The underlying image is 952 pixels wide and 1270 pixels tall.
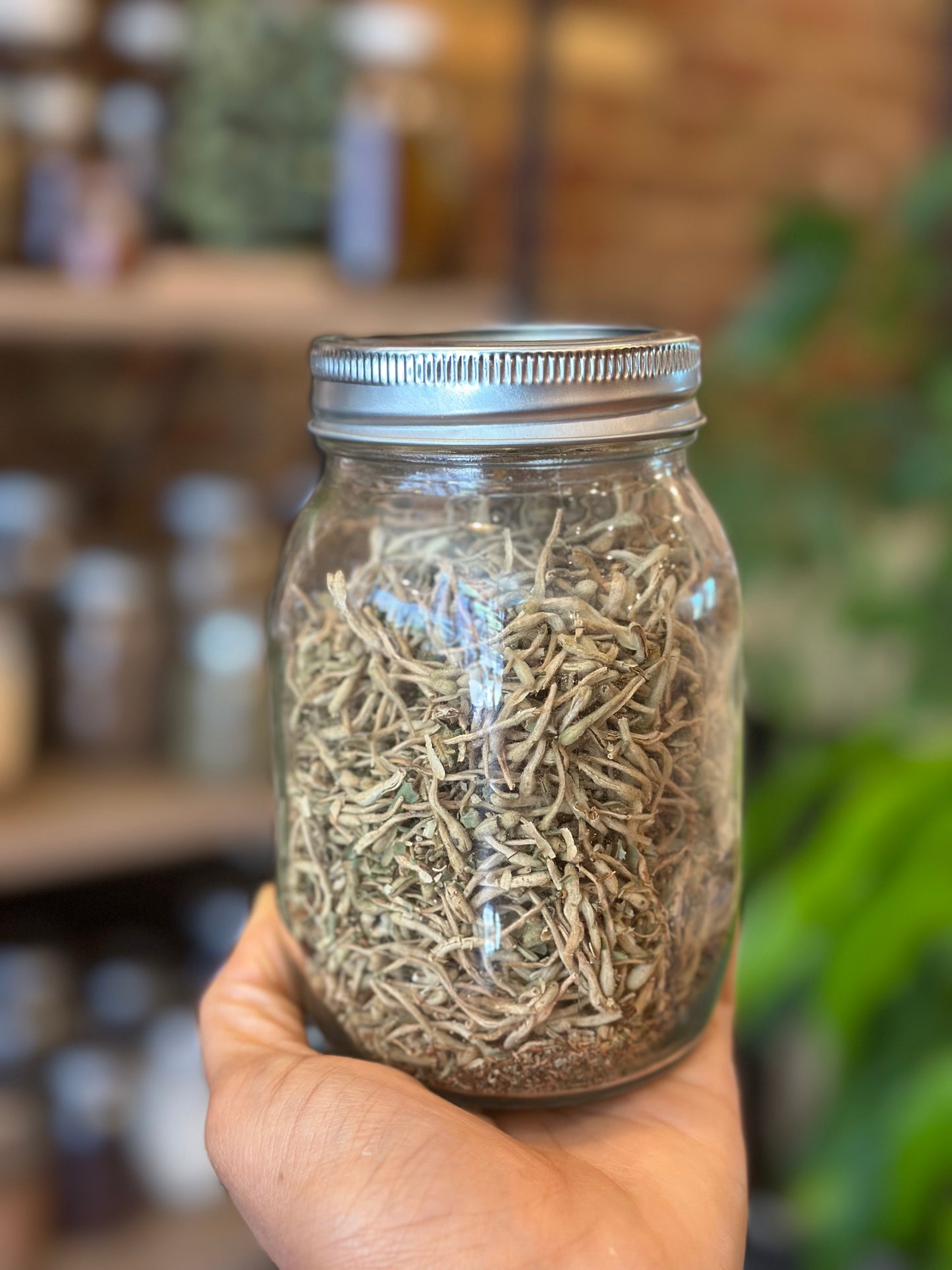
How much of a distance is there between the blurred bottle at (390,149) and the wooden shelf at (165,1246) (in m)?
0.98

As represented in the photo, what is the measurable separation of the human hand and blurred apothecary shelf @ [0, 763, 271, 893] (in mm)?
641

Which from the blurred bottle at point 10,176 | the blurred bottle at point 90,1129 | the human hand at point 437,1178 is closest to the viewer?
the human hand at point 437,1178

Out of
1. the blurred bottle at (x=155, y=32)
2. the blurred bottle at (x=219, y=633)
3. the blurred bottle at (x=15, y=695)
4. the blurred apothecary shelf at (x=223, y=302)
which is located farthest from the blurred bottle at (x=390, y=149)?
the blurred bottle at (x=15, y=695)

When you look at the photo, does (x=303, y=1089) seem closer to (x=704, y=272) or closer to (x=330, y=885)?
(x=330, y=885)

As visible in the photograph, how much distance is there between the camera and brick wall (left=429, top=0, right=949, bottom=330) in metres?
1.60

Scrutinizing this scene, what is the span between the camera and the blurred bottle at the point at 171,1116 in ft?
3.78

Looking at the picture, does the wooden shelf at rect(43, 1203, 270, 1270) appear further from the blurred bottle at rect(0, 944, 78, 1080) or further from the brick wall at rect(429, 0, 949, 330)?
the brick wall at rect(429, 0, 949, 330)

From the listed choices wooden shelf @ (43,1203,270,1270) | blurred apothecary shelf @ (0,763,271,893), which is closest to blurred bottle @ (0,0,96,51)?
blurred apothecary shelf @ (0,763,271,893)

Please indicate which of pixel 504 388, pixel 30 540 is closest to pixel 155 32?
pixel 30 540

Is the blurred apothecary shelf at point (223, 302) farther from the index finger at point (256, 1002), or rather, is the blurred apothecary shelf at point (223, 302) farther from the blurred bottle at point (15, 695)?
the index finger at point (256, 1002)

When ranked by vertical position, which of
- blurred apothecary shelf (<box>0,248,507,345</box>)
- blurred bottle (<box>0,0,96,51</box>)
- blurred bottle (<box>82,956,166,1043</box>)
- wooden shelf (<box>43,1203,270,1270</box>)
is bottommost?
wooden shelf (<box>43,1203,270,1270</box>)

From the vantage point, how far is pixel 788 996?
130 centimetres

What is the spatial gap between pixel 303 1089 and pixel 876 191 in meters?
2.03

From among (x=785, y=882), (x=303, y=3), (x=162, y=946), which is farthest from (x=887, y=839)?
(x=303, y=3)
